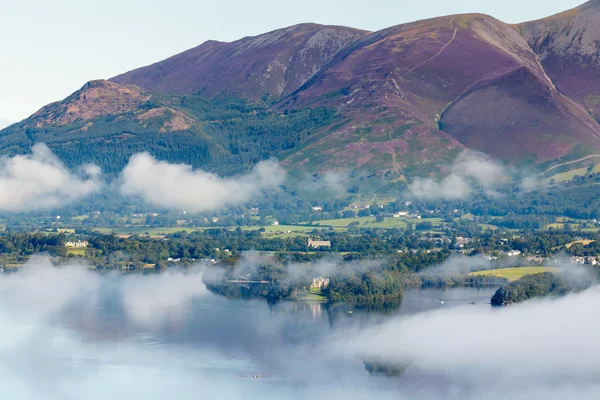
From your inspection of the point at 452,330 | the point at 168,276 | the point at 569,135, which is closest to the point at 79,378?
the point at 452,330

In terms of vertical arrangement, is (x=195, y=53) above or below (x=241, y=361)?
above

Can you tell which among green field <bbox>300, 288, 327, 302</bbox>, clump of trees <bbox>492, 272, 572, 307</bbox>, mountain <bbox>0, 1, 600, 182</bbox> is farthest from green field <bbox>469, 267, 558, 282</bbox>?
mountain <bbox>0, 1, 600, 182</bbox>

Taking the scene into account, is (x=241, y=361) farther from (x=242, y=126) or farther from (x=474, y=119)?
(x=242, y=126)

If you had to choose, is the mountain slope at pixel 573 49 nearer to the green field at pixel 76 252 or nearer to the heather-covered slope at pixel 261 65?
the heather-covered slope at pixel 261 65

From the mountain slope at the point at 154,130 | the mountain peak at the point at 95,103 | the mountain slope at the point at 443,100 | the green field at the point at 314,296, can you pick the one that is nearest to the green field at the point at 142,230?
the mountain slope at the point at 443,100

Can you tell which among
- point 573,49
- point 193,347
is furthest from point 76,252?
point 573,49

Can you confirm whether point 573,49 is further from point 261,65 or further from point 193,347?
point 193,347

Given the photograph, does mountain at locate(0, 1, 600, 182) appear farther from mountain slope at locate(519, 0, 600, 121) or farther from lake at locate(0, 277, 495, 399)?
lake at locate(0, 277, 495, 399)
